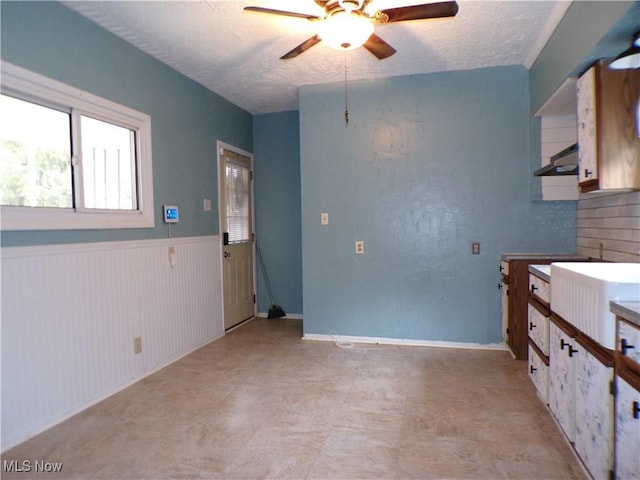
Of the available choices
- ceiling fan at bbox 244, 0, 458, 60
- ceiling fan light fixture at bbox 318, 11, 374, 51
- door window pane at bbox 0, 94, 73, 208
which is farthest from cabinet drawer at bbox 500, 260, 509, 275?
door window pane at bbox 0, 94, 73, 208

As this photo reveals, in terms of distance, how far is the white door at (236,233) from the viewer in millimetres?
4301

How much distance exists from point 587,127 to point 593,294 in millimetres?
1247

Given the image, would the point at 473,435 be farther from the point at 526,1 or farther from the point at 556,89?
the point at 526,1

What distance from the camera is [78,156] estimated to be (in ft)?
8.30

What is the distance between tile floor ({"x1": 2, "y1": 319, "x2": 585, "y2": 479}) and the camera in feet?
6.15

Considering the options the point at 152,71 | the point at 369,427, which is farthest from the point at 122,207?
the point at 369,427

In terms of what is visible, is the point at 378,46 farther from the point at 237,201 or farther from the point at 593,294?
the point at 237,201

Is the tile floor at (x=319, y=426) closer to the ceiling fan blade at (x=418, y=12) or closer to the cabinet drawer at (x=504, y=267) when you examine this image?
the cabinet drawer at (x=504, y=267)

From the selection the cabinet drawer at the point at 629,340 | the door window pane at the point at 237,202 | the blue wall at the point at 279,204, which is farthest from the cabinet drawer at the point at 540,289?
the door window pane at the point at 237,202

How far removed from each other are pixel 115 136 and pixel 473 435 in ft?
10.4

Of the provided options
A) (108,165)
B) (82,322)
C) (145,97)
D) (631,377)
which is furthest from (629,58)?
(82,322)

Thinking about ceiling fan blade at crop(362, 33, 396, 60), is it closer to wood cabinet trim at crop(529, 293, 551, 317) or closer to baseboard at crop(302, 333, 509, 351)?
wood cabinet trim at crop(529, 293, 551, 317)

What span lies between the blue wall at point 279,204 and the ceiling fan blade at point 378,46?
238 cm

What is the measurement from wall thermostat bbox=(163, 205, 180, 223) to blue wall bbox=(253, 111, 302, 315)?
170 centimetres
